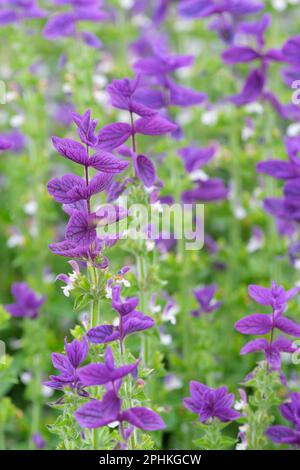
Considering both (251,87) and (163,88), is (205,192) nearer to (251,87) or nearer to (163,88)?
(251,87)

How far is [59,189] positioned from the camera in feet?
5.87

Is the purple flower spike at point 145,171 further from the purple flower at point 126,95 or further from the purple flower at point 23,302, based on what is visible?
the purple flower at point 23,302

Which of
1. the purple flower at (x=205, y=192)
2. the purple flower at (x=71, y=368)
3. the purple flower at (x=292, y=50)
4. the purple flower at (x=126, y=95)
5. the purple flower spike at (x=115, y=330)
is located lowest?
the purple flower at (x=71, y=368)

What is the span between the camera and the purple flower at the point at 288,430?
2057mm

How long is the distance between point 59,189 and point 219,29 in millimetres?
1649

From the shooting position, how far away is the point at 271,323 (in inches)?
78.3

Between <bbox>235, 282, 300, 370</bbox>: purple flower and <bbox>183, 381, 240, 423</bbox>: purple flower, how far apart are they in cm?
12

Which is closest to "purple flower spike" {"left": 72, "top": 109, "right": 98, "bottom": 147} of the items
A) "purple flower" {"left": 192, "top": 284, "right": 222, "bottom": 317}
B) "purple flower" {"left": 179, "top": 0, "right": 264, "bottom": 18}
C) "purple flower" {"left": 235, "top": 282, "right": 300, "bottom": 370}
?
"purple flower" {"left": 235, "top": 282, "right": 300, "bottom": 370}

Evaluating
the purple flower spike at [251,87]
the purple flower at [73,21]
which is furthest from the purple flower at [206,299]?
the purple flower at [73,21]

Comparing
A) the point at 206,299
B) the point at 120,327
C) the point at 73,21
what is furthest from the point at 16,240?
the point at 120,327

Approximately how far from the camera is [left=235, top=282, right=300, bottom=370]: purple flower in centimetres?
195

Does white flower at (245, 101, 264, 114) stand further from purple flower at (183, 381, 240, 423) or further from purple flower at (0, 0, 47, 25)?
purple flower at (183, 381, 240, 423)
